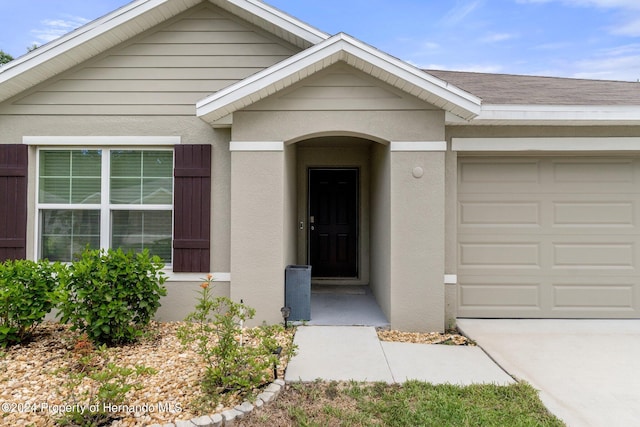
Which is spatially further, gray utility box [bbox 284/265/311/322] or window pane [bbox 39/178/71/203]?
window pane [bbox 39/178/71/203]

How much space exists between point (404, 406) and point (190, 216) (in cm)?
349

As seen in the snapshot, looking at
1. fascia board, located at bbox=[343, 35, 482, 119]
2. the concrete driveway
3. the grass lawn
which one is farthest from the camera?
fascia board, located at bbox=[343, 35, 482, 119]

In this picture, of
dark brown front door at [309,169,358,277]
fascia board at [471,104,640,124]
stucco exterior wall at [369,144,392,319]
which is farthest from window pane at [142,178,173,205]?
fascia board at [471,104,640,124]

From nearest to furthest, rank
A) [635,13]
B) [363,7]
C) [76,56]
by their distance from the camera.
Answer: [76,56] < [635,13] < [363,7]

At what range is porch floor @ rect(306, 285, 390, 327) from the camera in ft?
15.6

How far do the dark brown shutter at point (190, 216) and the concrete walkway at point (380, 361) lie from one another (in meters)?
1.71

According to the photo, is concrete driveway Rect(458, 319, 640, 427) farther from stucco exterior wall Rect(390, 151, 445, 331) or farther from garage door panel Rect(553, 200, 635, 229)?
garage door panel Rect(553, 200, 635, 229)

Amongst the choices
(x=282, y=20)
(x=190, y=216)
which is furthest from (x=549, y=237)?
(x=190, y=216)

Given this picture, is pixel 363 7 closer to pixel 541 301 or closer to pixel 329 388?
pixel 541 301

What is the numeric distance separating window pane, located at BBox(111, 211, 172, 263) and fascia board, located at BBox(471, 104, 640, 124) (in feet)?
14.5

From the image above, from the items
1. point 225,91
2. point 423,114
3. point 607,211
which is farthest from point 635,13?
point 225,91

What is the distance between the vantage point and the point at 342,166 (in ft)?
22.2

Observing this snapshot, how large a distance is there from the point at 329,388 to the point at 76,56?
5.25 metres

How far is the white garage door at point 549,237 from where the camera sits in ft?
16.8
